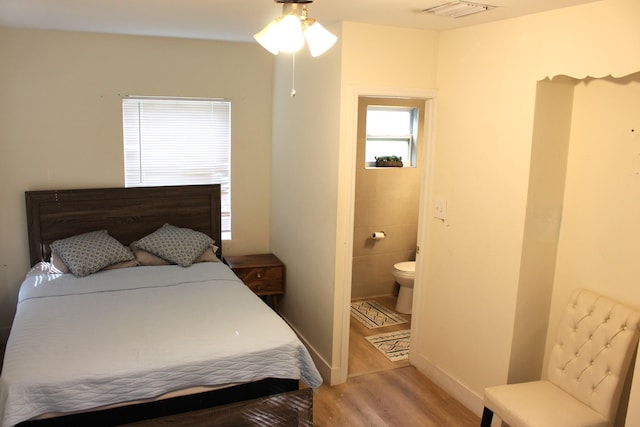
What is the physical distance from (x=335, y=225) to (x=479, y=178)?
37.0 inches

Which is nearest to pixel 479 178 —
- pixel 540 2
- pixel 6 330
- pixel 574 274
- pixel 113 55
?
pixel 574 274

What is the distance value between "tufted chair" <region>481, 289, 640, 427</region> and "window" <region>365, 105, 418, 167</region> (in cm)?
254

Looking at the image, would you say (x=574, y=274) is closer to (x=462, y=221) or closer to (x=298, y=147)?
(x=462, y=221)

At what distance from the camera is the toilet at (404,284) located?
460 centimetres

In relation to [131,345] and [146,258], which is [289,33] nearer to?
[131,345]

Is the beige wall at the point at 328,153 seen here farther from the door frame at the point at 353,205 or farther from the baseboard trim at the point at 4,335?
the baseboard trim at the point at 4,335

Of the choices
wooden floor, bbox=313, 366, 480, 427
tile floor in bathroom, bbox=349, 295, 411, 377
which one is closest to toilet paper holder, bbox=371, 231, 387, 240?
tile floor in bathroom, bbox=349, 295, 411, 377

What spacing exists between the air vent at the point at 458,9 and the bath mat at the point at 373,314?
8.78ft

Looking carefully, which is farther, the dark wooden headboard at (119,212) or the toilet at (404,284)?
the toilet at (404,284)

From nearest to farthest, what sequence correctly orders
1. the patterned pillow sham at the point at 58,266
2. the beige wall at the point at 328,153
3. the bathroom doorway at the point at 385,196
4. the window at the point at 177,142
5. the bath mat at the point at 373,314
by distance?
1. the beige wall at the point at 328,153
2. the patterned pillow sham at the point at 58,266
3. the window at the point at 177,142
4. the bath mat at the point at 373,314
5. the bathroom doorway at the point at 385,196

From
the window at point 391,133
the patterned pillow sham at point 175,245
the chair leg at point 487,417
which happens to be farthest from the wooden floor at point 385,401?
the window at point 391,133

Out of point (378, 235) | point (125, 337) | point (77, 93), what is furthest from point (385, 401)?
point (77, 93)

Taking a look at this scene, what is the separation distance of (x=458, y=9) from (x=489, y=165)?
34.9 inches

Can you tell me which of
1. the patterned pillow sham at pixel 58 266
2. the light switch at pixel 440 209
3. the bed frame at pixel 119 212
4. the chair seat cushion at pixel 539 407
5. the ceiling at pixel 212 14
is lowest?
the chair seat cushion at pixel 539 407
